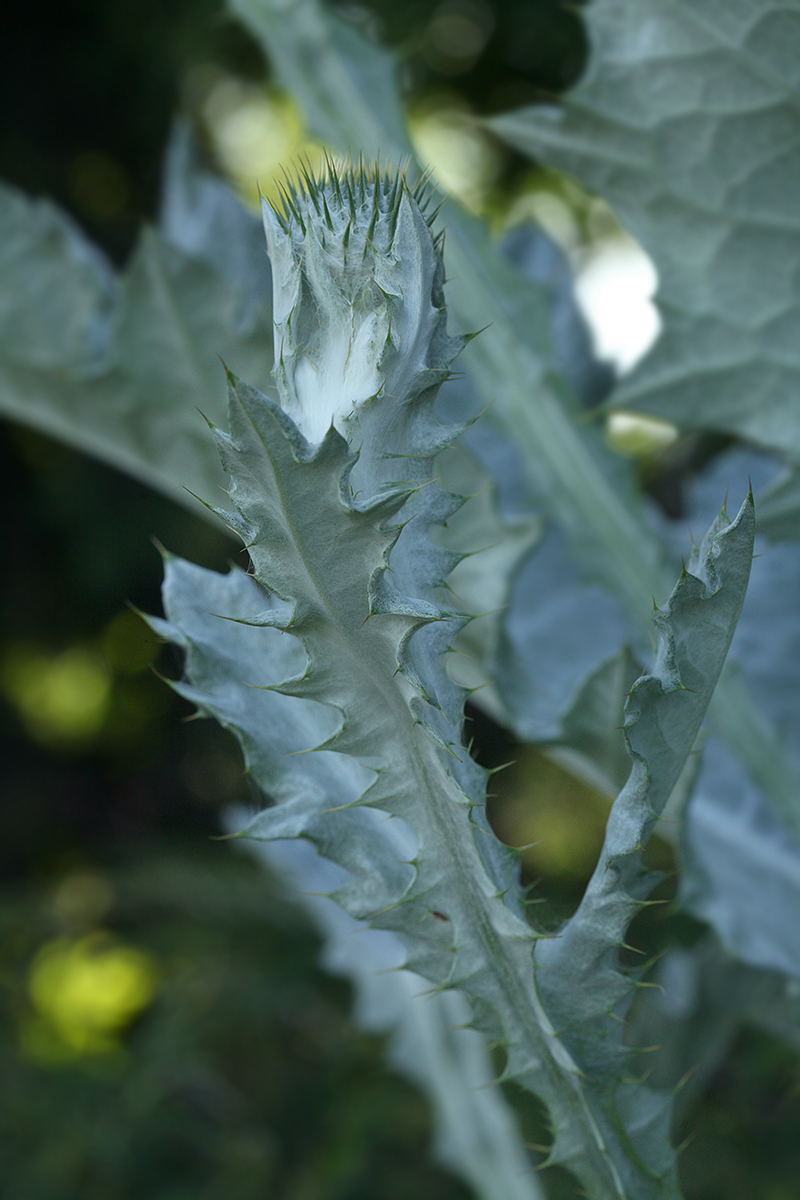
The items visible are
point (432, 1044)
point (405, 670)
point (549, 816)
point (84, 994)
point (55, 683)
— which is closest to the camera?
point (405, 670)

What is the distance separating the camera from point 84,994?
5.61ft

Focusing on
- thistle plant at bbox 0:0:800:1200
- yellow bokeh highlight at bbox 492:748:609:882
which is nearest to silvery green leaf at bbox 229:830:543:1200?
thistle plant at bbox 0:0:800:1200

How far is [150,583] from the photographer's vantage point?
2311mm

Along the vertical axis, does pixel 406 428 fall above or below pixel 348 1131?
above

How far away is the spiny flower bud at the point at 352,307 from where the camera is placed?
9.6 inches

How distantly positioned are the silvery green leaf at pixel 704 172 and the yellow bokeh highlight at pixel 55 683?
7.31ft

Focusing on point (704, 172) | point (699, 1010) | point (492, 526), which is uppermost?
point (704, 172)

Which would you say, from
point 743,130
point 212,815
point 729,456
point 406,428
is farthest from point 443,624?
point 212,815

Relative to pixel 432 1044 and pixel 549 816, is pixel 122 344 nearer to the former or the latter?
pixel 432 1044

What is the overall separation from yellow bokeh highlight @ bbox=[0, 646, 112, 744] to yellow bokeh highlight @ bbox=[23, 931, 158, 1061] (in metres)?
0.88

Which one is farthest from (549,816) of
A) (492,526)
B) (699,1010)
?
(492,526)

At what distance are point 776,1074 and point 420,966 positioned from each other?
1.03 metres

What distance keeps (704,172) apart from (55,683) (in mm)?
2399

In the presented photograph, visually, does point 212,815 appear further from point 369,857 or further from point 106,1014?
point 369,857
